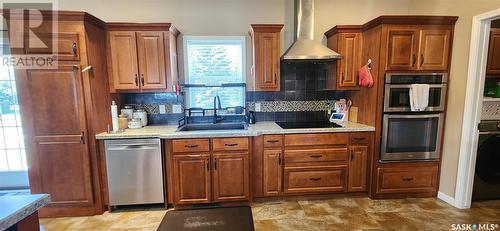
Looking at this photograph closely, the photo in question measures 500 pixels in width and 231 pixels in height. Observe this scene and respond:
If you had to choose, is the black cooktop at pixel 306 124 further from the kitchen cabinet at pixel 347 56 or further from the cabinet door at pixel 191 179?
the cabinet door at pixel 191 179

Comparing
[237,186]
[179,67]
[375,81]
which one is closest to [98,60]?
[179,67]

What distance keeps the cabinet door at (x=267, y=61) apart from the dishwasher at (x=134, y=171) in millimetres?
1416

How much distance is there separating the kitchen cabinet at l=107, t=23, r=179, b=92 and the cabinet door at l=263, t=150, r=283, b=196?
1.43m

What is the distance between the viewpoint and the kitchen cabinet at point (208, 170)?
8.14 feet

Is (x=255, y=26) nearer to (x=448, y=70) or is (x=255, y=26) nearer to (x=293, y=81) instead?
(x=293, y=81)

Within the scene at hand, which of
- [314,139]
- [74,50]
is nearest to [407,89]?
[314,139]

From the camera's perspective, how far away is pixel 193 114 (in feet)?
10.2

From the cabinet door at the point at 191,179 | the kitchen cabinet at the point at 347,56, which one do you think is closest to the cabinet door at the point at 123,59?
the cabinet door at the point at 191,179

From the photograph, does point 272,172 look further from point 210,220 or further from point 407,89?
point 407,89

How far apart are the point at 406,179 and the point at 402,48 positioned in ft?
5.03

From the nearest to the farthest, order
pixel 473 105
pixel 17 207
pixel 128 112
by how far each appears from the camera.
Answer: pixel 17 207 → pixel 473 105 → pixel 128 112

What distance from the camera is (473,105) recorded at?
2.35m

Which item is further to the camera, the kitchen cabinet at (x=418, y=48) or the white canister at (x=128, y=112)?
the white canister at (x=128, y=112)

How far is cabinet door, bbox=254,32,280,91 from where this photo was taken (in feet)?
9.05
